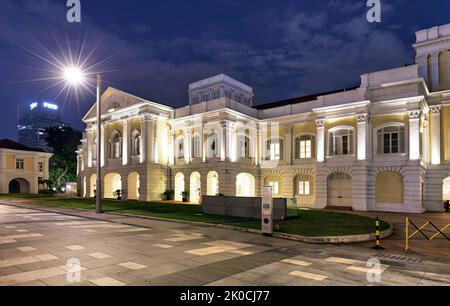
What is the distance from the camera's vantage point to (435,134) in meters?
30.2

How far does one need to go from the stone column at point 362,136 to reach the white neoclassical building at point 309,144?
3.5 inches

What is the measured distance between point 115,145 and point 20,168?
31.1 meters

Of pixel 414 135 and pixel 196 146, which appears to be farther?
pixel 196 146

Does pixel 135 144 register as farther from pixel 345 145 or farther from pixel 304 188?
pixel 345 145

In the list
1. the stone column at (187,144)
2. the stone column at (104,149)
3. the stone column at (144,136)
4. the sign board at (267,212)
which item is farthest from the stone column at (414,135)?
the stone column at (104,149)

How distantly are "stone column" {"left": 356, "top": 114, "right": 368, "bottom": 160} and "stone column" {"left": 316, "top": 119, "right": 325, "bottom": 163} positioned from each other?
135 inches

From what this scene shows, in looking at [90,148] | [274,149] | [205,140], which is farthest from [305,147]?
[90,148]

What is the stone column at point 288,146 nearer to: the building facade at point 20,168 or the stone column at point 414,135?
the stone column at point 414,135

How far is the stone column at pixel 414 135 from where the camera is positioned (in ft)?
87.9

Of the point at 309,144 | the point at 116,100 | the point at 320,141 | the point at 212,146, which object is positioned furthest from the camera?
the point at 116,100

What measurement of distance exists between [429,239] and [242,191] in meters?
24.8

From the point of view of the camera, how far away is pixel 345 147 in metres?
30.7

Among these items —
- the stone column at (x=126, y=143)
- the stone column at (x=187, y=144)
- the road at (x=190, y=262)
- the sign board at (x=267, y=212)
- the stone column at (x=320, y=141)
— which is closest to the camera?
the road at (x=190, y=262)
